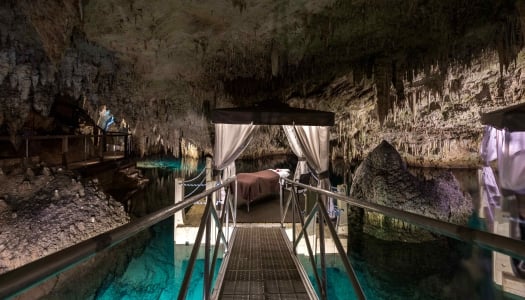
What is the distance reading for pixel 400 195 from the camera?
9.69m

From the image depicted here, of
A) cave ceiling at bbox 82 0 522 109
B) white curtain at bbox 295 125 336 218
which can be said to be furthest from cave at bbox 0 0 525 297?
white curtain at bbox 295 125 336 218

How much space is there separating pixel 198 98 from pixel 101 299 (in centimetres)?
907

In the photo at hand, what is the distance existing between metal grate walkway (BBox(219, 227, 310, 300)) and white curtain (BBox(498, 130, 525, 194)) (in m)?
3.86

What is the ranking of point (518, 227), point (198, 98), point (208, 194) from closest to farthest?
point (208, 194) → point (518, 227) → point (198, 98)

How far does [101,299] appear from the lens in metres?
7.11

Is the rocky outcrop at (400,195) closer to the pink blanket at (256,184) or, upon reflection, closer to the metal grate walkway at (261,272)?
the pink blanket at (256,184)

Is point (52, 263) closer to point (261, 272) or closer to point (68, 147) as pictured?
point (261, 272)

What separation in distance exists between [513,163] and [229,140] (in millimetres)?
4995

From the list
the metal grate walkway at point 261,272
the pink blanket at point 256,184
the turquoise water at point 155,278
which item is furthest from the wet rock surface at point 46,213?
the metal grate walkway at point 261,272

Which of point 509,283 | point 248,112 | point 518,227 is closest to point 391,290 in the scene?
point 509,283

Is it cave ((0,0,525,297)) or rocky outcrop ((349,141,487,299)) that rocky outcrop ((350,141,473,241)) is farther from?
cave ((0,0,525,297))

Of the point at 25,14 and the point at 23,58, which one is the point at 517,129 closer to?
the point at 25,14

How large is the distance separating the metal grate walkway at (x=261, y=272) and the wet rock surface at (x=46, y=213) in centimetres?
465

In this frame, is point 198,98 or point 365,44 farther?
point 198,98
